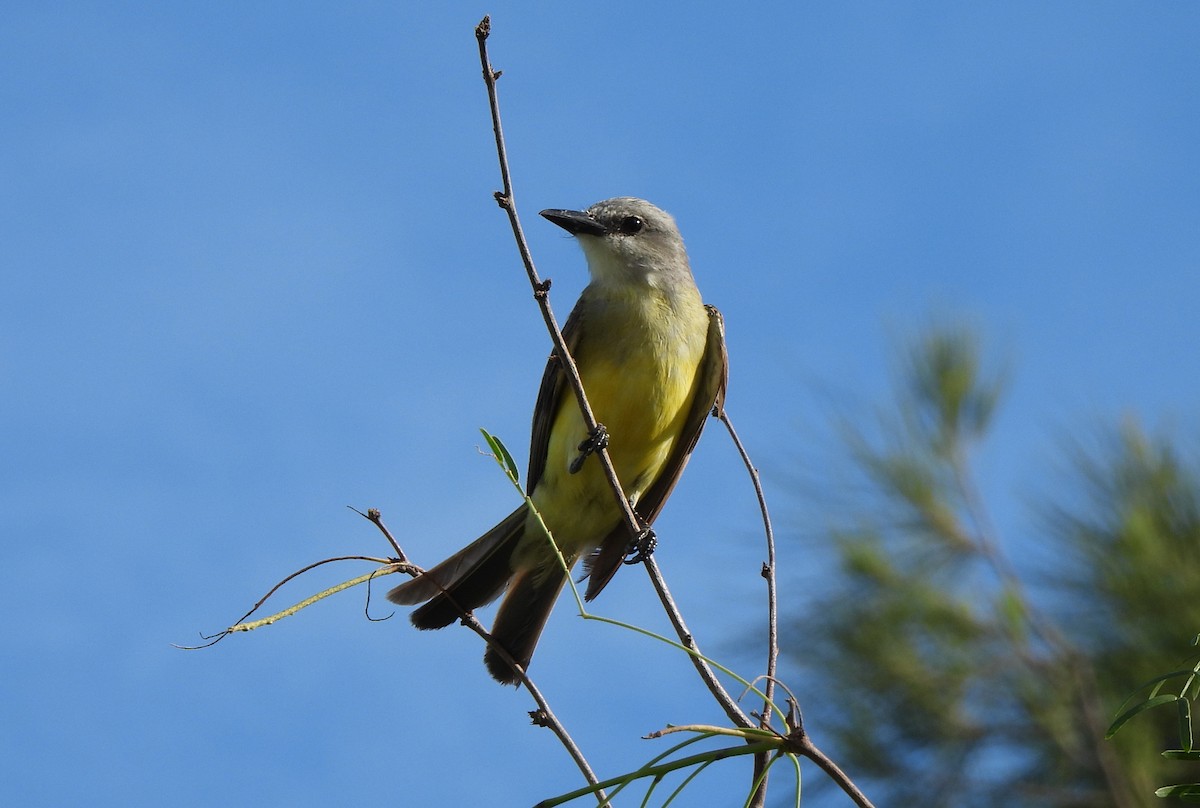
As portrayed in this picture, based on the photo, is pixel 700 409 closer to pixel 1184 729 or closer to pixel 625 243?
pixel 625 243

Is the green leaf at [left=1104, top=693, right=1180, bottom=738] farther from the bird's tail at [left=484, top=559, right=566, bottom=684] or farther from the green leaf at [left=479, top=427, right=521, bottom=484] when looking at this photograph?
the bird's tail at [left=484, top=559, right=566, bottom=684]

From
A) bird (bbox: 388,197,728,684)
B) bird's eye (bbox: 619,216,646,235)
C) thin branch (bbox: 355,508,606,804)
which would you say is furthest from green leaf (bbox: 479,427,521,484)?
bird's eye (bbox: 619,216,646,235)

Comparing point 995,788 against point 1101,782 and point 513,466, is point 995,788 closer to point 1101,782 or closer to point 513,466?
point 1101,782

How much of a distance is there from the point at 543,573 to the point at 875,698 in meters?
1.89

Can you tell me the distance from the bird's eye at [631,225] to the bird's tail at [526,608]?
1.38m

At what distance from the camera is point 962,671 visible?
5758 mm

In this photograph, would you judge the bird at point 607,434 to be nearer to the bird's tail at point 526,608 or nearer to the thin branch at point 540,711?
the bird's tail at point 526,608

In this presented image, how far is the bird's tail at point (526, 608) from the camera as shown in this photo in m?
4.65

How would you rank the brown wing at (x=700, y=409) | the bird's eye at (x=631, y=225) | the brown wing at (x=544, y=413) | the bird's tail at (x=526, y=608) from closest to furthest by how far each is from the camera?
the bird's tail at (x=526, y=608)
the brown wing at (x=544, y=413)
the brown wing at (x=700, y=409)
the bird's eye at (x=631, y=225)

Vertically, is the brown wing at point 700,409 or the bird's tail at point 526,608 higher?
the brown wing at point 700,409

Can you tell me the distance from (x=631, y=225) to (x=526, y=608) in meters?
1.60

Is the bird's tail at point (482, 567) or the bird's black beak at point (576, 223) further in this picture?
the bird's black beak at point (576, 223)

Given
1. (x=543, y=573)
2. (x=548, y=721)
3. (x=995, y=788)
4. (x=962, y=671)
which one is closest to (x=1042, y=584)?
(x=962, y=671)

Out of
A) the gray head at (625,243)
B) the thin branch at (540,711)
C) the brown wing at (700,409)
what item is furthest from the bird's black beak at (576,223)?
the thin branch at (540,711)
